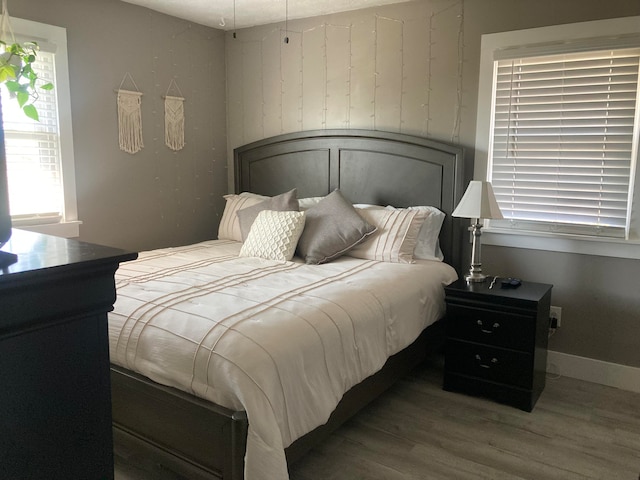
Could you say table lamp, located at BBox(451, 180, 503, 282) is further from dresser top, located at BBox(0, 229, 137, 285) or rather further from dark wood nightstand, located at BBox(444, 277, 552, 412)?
dresser top, located at BBox(0, 229, 137, 285)

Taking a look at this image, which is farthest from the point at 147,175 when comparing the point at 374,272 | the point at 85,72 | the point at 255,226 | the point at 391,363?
the point at 391,363

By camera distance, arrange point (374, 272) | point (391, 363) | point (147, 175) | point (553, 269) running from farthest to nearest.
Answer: point (147, 175) < point (553, 269) < point (374, 272) < point (391, 363)

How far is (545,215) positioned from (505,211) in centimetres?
24

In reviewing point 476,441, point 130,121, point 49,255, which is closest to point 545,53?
point 476,441

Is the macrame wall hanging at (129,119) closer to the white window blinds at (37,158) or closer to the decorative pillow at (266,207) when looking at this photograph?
the white window blinds at (37,158)

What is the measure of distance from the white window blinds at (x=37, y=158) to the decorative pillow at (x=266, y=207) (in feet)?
3.93

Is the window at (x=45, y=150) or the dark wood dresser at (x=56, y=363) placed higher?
the window at (x=45, y=150)

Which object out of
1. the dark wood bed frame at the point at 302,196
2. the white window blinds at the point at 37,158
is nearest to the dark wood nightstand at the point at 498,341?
the dark wood bed frame at the point at 302,196

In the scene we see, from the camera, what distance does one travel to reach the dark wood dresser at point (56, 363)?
649 mm

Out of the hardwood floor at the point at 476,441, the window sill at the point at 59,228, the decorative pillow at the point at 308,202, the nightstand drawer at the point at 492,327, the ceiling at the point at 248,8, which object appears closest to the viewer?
the hardwood floor at the point at 476,441

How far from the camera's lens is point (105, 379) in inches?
30.0

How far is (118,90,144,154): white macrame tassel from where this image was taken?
3.72m

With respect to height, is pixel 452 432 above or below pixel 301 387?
below

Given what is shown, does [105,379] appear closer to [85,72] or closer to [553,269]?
[553,269]
